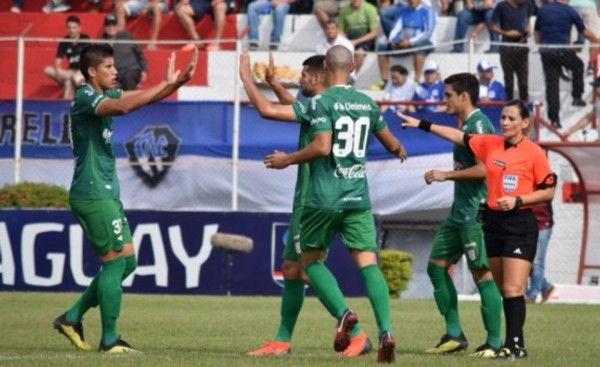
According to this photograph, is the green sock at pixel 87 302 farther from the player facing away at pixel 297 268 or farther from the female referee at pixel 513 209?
the female referee at pixel 513 209

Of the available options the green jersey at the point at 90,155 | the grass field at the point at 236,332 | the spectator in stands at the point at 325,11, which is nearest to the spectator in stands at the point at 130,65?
the grass field at the point at 236,332

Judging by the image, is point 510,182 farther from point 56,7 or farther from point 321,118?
point 56,7

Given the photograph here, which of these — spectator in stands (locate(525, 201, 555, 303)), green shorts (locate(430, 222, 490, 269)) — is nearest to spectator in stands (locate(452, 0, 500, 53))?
spectator in stands (locate(525, 201, 555, 303))

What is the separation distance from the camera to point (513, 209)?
10.4m

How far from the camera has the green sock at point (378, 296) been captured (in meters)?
9.82

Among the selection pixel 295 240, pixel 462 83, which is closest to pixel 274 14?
pixel 462 83

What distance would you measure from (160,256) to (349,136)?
954cm

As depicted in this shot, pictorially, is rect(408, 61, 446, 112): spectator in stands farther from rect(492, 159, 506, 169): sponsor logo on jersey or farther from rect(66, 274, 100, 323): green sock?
rect(66, 274, 100, 323): green sock

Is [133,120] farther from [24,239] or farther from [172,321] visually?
[172,321]

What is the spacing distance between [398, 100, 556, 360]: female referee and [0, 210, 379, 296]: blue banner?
8.75 m

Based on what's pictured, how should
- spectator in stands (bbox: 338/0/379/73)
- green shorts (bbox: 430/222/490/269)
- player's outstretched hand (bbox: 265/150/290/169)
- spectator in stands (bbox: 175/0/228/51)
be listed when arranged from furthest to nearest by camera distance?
spectator in stands (bbox: 175/0/228/51) < spectator in stands (bbox: 338/0/379/73) < green shorts (bbox: 430/222/490/269) < player's outstretched hand (bbox: 265/150/290/169)

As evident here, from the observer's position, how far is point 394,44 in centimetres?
2331

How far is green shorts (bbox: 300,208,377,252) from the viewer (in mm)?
10125

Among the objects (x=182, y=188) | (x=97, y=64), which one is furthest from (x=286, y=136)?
(x=97, y=64)
